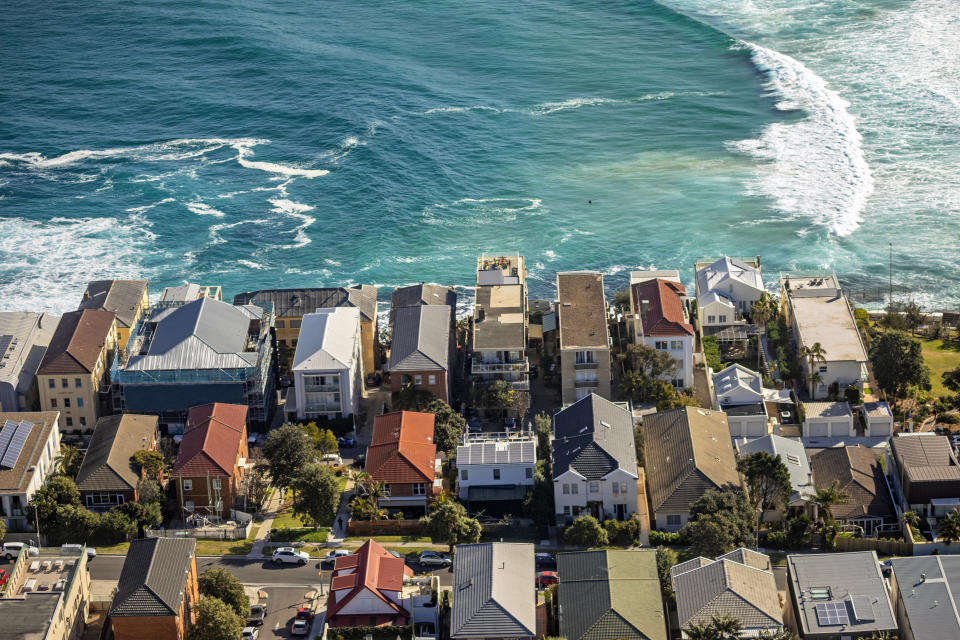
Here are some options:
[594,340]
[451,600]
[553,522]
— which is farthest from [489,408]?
[451,600]

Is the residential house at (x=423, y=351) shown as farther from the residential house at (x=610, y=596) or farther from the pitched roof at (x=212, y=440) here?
the residential house at (x=610, y=596)

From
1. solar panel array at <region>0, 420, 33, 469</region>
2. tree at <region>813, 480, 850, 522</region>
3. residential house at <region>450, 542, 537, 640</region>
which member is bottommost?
solar panel array at <region>0, 420, 33, 469</region>

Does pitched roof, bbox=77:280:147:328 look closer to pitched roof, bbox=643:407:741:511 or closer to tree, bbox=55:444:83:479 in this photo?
tree, bbox=55:444:83:479

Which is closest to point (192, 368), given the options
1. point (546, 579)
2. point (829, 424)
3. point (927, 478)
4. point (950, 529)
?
point (546, 579)

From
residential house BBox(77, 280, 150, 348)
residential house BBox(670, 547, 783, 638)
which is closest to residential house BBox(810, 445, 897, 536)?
residential house BBox(670, 547, 783, 638)

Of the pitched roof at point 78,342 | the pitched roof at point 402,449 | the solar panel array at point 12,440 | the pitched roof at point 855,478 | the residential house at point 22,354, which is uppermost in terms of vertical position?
the pitched roof at point 855,478

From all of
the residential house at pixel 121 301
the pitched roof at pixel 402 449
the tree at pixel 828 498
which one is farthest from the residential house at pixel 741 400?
the residential house at pixel 121 301
